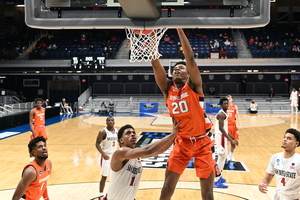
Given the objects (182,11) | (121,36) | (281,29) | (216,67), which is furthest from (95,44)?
(182,11)

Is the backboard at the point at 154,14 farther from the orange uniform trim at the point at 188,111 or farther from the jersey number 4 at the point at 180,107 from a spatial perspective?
the jersey number 4 at the point at 180,107

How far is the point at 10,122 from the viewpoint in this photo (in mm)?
16484

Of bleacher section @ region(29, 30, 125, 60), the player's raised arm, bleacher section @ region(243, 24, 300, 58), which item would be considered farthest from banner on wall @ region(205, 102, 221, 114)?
the player's raised arm

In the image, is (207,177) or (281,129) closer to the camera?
(207,177)

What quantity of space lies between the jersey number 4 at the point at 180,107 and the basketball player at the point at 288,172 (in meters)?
1.24

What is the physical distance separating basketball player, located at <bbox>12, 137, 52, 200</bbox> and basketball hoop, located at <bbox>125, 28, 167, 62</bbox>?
66.7 inches

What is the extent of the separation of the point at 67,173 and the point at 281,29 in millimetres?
27563

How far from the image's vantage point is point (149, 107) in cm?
2464

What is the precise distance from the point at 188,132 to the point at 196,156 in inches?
12.9

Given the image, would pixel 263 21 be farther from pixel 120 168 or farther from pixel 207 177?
pixel 120 168

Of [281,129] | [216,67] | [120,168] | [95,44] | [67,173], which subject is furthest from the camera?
[95,44]

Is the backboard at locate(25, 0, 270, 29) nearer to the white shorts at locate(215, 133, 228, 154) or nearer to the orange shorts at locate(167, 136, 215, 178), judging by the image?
the orange shorts at locate(167, 136, 215, 178)

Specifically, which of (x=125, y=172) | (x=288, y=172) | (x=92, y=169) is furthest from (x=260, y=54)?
(x=125, y=172)

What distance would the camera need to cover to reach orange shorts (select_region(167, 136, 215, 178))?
13.3 feet
